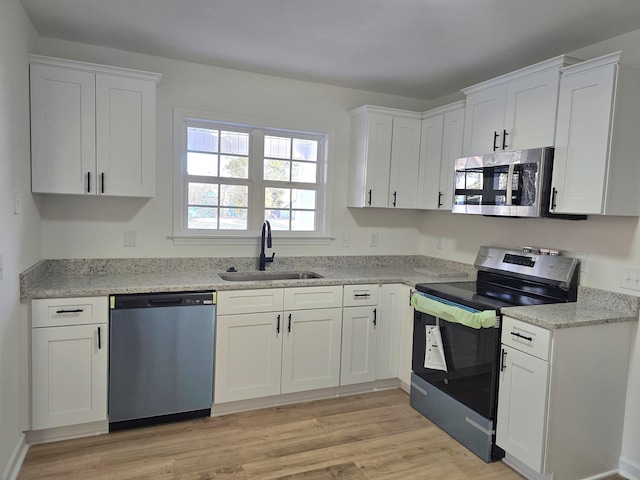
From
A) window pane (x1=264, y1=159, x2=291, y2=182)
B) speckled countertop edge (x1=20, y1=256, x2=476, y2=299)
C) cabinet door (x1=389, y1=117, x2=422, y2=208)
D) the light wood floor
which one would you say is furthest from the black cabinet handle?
window pane (x1=264, y1=159, x2=291, y2=182)

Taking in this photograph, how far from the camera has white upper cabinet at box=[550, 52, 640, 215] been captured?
2.19 m

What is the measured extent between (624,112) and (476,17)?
2.98 ft

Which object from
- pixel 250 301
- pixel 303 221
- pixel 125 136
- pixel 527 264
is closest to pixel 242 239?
pixel 303 221

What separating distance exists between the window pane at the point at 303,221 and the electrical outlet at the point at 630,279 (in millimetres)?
2236

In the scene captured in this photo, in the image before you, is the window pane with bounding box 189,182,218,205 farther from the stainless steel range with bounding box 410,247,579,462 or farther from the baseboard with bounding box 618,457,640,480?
the baseboard with bounding box 618,457,640,480

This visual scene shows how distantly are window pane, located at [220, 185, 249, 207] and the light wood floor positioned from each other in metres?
1.58

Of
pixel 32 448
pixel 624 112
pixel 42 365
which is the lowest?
pixel 32 448

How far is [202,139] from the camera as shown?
3320mm

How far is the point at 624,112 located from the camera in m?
2.20

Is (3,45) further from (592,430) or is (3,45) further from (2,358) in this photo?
(592,430)

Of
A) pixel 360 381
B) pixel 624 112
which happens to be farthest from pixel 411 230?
pixel 624 112

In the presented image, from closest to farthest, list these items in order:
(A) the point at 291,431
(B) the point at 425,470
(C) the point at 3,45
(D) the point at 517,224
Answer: (C) the point at 3,45
(B) the point at 425,470
(A) the point at 291,431
(D) the point at 517,224

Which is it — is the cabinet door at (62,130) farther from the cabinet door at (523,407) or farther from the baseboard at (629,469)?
the baseboard at (629,469)

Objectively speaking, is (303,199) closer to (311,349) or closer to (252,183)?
(252,183)
